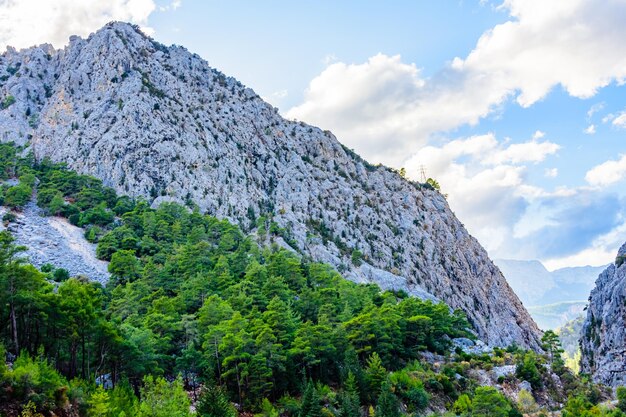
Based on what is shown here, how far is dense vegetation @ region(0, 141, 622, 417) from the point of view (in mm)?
38500

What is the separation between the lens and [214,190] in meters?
123

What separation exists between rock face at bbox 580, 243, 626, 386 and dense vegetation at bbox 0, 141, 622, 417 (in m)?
42.6

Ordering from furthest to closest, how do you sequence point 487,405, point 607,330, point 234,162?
1. point 234,162
2. point 607,330
3. point 487,405

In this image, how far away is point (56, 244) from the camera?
86.1 metres

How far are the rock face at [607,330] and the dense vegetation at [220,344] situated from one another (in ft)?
140

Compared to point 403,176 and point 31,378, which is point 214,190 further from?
point 31,378

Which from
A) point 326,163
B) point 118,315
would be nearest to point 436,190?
point 326,163

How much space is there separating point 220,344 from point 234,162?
8797 centimetres

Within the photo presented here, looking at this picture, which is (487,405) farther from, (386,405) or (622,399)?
(622,399)

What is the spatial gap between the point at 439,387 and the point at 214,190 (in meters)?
76.5

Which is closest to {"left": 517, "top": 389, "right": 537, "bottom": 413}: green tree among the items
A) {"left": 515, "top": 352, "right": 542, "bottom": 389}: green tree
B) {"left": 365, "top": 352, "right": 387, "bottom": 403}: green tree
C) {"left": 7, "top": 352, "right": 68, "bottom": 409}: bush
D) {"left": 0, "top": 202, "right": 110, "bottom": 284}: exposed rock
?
{"left": 515, "top": 352, "right": 542, "bottom": 389}: green tree

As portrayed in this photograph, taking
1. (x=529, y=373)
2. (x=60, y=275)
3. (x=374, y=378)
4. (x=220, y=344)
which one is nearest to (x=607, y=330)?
(x=529, y=373)

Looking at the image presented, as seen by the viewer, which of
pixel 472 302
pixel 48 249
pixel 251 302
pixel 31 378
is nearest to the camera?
pixel 31 378

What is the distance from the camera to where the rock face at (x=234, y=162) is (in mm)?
120625
